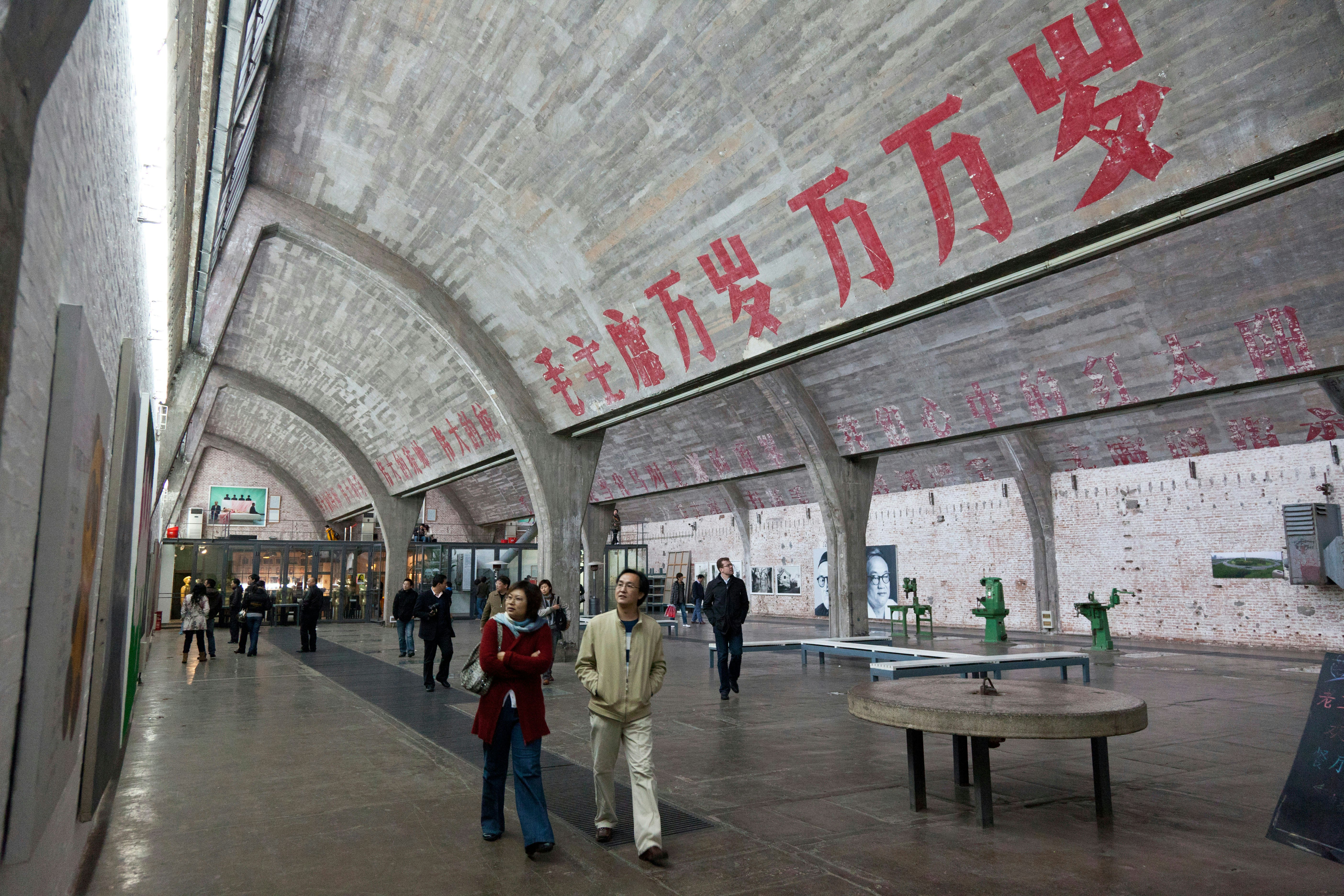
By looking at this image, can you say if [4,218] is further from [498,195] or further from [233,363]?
[233,363]

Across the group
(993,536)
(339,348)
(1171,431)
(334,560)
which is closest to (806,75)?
(1171,431)

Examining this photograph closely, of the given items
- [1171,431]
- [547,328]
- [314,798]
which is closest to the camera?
[314,798]

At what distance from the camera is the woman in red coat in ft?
14.6

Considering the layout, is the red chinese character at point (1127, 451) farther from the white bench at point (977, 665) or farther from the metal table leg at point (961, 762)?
the metal table leg at point (961, 762)

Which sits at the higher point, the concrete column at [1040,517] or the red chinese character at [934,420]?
the red chinese character at [934,420]

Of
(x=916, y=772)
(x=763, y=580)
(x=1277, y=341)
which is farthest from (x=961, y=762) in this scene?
(x=763, y=580)

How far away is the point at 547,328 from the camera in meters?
13.7

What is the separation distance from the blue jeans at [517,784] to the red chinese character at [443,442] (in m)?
16.6

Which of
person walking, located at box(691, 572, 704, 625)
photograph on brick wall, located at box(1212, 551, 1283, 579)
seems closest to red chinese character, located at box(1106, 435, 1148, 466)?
photograph on brick wall, located at box(1212, 551, 1283, 579)

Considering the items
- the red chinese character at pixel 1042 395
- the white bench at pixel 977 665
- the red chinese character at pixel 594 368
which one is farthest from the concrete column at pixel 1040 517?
the red chinese character at pixel 594 368

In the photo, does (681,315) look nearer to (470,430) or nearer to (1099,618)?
(470,430)

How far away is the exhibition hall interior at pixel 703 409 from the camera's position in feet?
12.5

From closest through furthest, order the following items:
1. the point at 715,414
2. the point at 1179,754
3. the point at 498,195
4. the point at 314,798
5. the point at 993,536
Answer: the point at 314,798
the point at 1179,754
the point at 498,195
the point at 715,414
the point at 993,536

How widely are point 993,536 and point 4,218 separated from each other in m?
23.3
